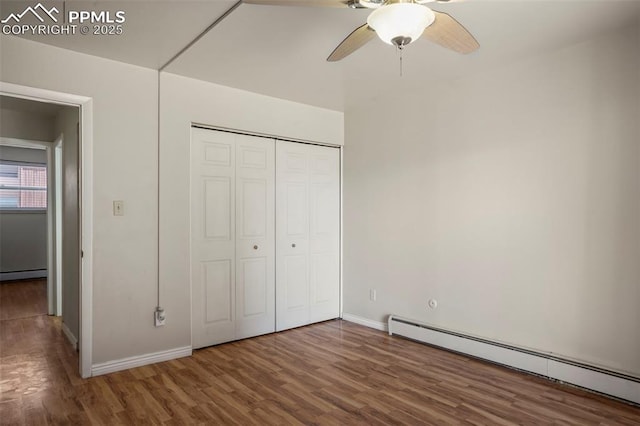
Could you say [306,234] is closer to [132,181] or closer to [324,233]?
[324,233]

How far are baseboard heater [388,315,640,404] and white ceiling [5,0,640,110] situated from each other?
7.24 ft

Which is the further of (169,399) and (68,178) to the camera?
(68,178)

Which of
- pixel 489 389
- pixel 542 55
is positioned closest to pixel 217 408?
pixel 489 389

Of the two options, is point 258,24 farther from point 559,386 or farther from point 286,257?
point 559,386

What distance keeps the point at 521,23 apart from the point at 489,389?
2.38 m

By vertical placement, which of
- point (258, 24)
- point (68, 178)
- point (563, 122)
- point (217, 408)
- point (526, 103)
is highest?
point (258, 24)

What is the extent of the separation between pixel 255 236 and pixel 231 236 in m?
0.27

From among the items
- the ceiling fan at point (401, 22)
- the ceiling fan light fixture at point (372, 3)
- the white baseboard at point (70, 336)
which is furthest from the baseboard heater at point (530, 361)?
the white baseboard at point (70, 336)

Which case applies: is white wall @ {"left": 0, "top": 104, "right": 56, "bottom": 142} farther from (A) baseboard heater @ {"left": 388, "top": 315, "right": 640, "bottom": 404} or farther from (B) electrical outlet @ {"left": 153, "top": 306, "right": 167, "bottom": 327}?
(A) baseboard heater @ {"left": 388, "top": 315, "right": 640, "bottom": 404}

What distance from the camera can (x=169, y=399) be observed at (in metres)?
2.59

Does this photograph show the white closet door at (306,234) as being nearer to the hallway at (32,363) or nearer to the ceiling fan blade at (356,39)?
the hallway at (32,363)

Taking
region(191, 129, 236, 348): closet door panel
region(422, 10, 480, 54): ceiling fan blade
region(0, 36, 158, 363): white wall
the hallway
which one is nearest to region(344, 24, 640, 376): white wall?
region(422, 10, 480, 54): ceiling fan blade

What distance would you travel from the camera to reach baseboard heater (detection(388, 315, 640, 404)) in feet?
8.25

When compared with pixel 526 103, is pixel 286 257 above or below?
below
